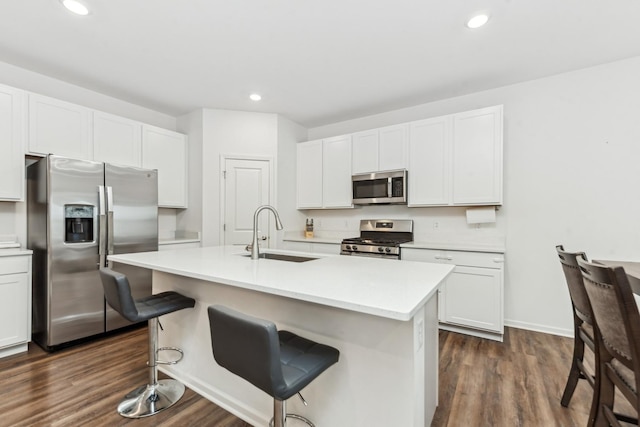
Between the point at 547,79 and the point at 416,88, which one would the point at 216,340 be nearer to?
the point at 416,88

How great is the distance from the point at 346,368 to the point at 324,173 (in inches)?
128

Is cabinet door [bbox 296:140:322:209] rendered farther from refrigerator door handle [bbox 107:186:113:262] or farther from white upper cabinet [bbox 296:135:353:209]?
refrigerator door handle [bbox 107:186:113:262]

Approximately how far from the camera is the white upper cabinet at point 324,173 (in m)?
4.14

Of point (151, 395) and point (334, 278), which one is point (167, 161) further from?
point (334, 278)

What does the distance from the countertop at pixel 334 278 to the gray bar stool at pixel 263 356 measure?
0.24 meters

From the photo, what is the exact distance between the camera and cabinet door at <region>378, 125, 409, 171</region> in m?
3.64

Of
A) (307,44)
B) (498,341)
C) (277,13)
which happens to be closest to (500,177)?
(498,341)

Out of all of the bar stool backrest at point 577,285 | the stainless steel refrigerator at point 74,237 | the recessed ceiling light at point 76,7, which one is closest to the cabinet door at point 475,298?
the bar stool backrest at point 577,285

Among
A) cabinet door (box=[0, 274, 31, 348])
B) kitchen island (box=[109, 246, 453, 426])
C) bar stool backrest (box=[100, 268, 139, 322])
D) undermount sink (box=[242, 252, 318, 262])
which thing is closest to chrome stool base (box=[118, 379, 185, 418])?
kitchen island (box=[109, 246, 453, 426])

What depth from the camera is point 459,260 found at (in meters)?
3.01

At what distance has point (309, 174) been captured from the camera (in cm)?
450

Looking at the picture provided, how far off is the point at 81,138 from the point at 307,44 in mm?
2571

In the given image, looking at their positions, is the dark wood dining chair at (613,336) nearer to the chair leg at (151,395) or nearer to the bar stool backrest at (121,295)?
the bar stool backrest at (121,295)

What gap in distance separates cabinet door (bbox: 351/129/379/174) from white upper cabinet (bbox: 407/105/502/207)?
485 mm
